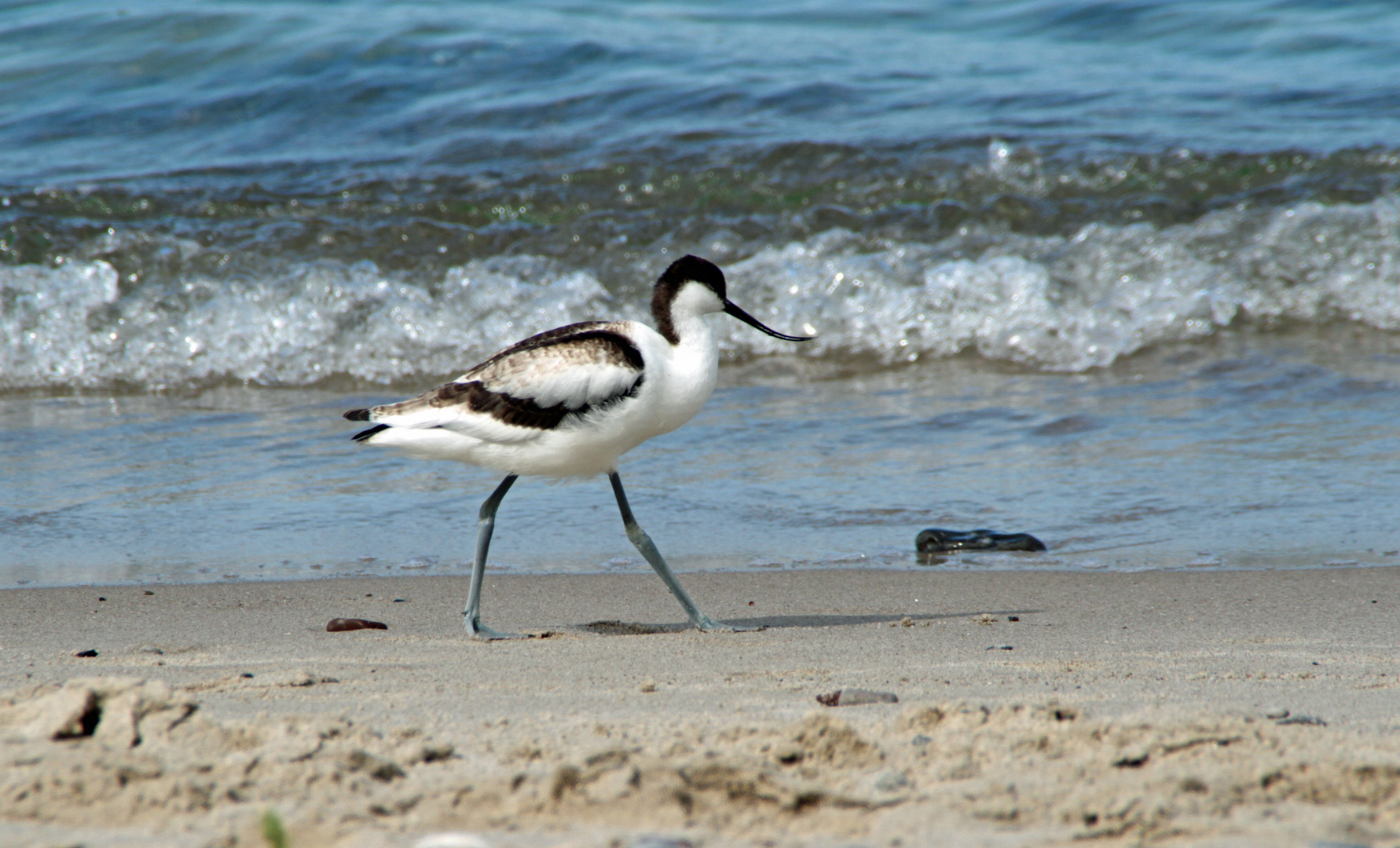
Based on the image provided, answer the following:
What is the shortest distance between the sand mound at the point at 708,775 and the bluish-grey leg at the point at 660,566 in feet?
4.87

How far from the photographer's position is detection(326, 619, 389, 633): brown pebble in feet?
13.6

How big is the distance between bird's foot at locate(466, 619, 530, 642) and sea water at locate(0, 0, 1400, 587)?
85 centimetres

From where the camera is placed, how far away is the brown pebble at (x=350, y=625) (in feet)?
13.6

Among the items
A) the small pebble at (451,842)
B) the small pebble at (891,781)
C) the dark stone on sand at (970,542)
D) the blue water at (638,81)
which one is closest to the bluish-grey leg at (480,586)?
the dark stone on sand at (970,542)

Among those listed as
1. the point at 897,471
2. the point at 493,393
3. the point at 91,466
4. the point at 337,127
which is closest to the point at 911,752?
the point at 493,393

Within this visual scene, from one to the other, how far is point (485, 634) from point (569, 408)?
0.80 metres

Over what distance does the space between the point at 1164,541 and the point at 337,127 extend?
935 cm

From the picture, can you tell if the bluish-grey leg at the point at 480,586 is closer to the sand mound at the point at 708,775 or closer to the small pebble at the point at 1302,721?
the sand mound at the point at 708,775

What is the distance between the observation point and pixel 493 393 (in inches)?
175

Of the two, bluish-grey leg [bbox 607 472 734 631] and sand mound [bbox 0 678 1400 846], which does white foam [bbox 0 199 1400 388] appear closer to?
bluish-grey leg [bbox 607 472 734 631]

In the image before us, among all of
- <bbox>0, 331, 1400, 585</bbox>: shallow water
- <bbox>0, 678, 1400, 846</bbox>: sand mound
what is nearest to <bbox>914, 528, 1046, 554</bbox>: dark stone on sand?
<bbox>0, 331, 1400, 585</bbox>: shallow water

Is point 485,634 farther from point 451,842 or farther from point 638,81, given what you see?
point 638,81

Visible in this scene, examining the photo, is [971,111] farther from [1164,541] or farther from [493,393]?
[493,393]

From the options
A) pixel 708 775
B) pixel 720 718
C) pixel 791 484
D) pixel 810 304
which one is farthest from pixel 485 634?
pixel 810 304
